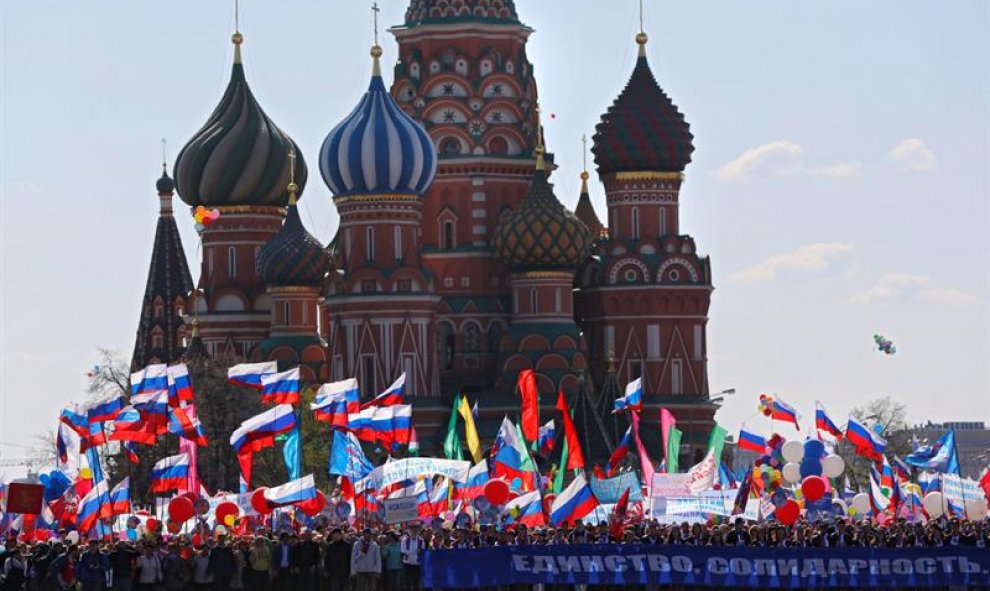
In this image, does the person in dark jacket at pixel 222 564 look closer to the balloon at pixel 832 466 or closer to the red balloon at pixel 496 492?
the red balloon at pixel 496 492

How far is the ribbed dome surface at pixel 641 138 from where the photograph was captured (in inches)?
3260

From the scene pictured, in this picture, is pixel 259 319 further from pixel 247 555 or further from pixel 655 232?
pixel 247 555

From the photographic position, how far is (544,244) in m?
80.2

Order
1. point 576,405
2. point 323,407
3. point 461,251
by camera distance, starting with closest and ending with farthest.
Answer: point 323,407
point 576,405
point 461,251

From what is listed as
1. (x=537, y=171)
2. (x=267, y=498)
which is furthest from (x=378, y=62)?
(x=267, y=498)

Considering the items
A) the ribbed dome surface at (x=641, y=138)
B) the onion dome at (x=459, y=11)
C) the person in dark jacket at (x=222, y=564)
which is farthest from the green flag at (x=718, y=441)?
the onion dome at (x=459, y=11)

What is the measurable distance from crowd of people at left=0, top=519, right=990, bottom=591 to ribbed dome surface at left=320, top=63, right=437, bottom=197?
36563 millimetres

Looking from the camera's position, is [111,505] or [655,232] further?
[655,232]

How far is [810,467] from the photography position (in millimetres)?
52438

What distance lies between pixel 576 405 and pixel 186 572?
1496 inches

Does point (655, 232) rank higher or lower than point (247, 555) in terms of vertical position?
higher

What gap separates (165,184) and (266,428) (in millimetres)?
53747

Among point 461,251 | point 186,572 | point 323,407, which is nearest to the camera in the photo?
point 186,572

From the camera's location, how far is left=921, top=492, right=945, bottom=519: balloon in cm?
4656
